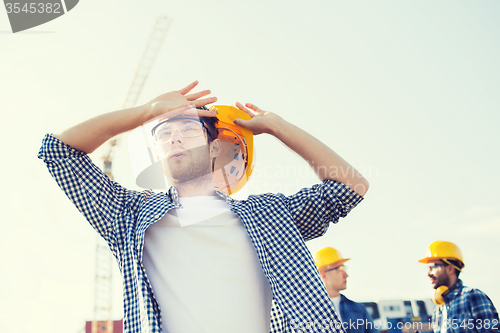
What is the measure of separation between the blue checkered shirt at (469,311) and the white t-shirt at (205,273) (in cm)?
419

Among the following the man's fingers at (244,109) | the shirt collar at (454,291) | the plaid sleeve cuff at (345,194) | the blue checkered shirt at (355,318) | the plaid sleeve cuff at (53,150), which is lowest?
the blue checkered shirt at (355,318)

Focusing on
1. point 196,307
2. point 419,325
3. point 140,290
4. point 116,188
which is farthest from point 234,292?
point 419,325

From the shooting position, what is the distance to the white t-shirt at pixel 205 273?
228 cm

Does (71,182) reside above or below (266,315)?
above

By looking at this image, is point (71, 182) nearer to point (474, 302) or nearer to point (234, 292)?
point (234, 292)

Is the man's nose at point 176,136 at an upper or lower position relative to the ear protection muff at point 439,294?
upper

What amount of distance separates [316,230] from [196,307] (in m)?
0.96

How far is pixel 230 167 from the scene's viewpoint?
3.08 metres

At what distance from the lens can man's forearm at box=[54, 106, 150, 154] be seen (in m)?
2.53

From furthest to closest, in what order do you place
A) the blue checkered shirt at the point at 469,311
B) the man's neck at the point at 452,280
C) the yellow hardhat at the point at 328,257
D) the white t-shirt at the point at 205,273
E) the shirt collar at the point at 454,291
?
the yellow hardhat at the point at 328,257 < the man's neck at the point at 452,280 < the shirt collar at the point at 454,291 < the blue checkered shirt at the point at 469,311 < the white t-shirt at the point at 205,273

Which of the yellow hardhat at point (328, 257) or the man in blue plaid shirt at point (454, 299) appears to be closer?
the man in blue plaid shirt at point (454, 299)

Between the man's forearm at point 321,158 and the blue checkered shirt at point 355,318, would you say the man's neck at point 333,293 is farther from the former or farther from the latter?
the man's forearm at point 321,158

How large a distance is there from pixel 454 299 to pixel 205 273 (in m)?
4.96

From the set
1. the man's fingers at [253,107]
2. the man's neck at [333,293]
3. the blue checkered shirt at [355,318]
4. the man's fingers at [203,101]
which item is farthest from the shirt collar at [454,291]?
the man's fingers at [203,101]
